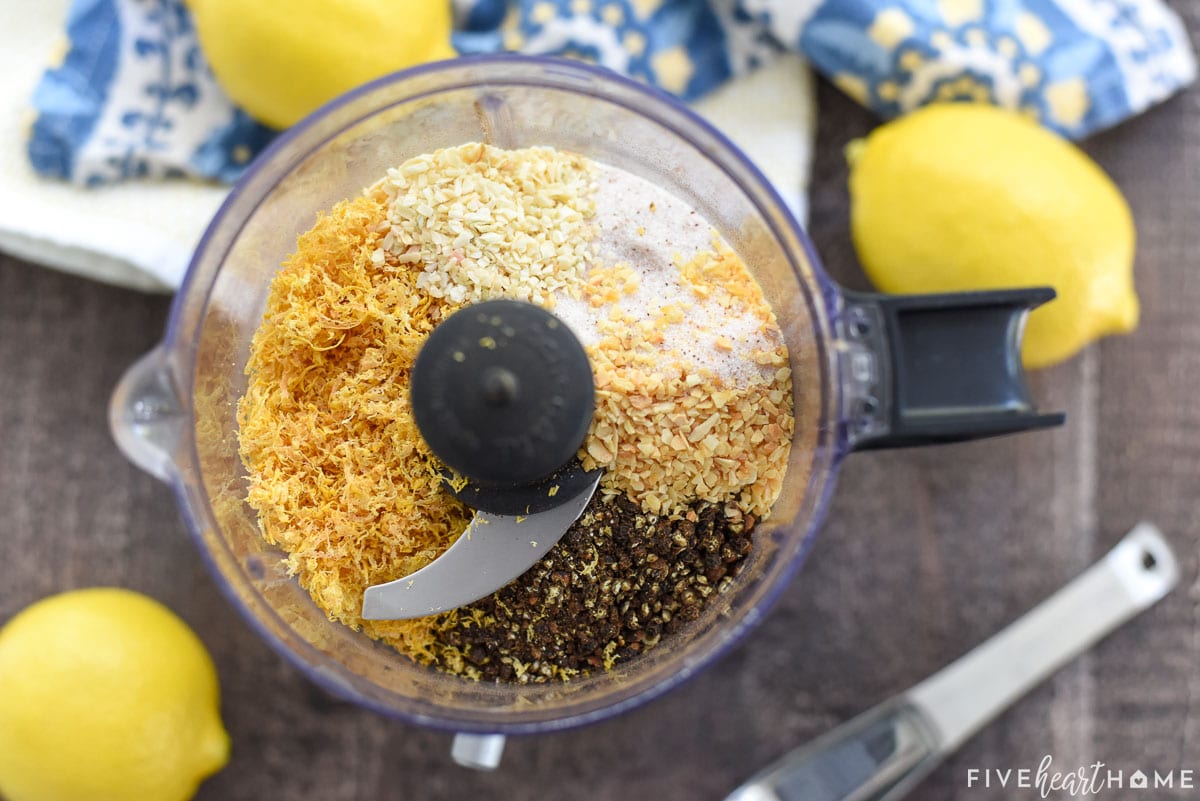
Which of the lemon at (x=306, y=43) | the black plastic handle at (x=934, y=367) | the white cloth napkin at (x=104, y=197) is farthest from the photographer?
the white cloth napkin at (x=104, y=197)

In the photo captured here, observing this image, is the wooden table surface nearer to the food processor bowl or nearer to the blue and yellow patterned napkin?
the blue and yellow patterned napkin

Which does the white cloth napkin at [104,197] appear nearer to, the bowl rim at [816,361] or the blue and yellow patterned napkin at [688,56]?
the blue and yellow patterned napkin at [688,56]

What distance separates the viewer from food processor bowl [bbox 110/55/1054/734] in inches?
23.2

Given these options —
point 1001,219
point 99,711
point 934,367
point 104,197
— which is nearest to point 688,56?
point 1001,219

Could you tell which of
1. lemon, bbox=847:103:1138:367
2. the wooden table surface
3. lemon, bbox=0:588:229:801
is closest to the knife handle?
the wooden table surface

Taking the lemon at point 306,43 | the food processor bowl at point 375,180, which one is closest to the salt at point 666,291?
the food processor bowl at point 375,180

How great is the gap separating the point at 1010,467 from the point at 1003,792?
0.32m

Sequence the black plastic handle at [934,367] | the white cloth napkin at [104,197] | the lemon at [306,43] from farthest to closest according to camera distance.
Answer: the white cloth napkin at [104,197] → the lemon at [306,43] → the black plastic handle at [934,367]

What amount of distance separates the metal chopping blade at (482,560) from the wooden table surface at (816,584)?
1.16 ft

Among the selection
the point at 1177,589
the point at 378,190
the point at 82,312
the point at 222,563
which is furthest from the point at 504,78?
the point at 1177,589

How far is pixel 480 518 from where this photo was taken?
1.88ft

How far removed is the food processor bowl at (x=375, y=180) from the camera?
1.93 ft

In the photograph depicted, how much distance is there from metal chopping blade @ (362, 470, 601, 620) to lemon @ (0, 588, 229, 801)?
0.30 metres

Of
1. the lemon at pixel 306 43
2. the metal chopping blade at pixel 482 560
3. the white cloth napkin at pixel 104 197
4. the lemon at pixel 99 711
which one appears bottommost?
the lemon at pixel 99 711
